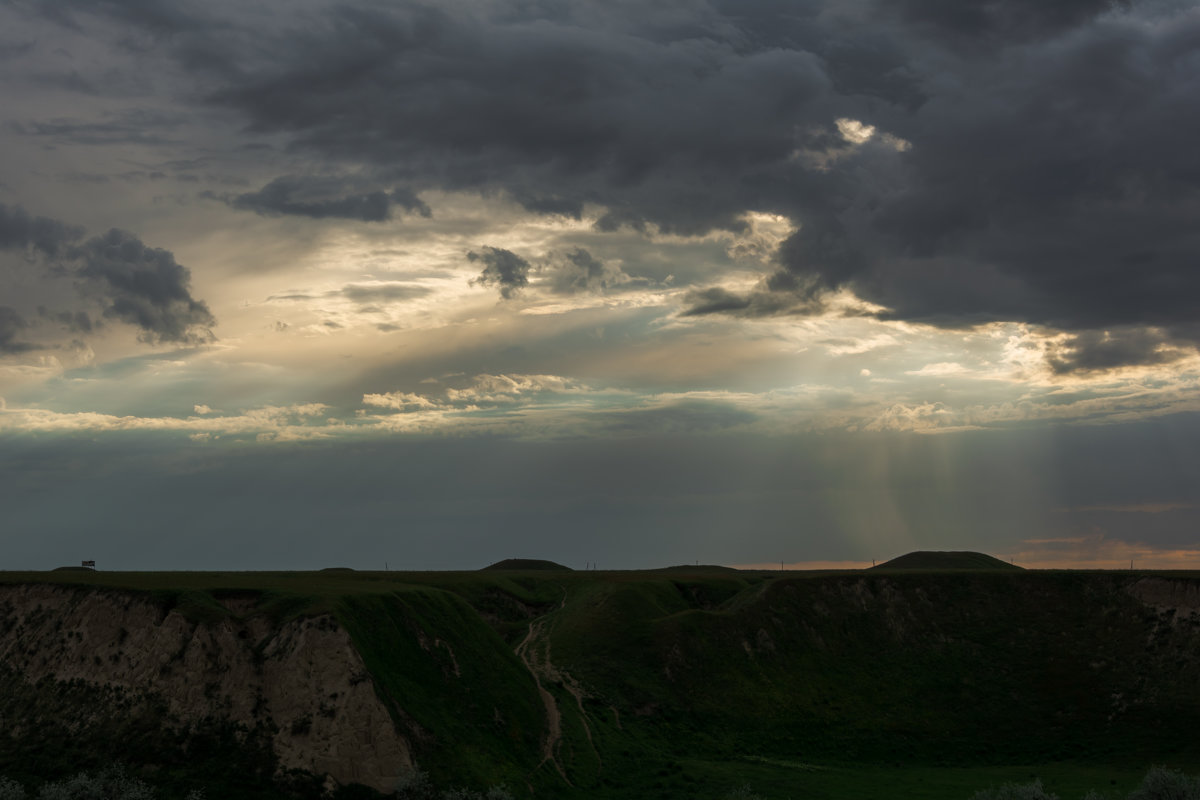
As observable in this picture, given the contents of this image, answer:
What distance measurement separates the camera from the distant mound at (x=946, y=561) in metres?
176

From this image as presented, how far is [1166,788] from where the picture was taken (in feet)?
198

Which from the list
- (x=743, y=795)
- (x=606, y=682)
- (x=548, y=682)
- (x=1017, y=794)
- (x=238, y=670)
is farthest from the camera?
(x=606, y=682)

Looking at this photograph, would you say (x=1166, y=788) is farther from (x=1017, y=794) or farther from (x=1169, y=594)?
(x=1169, y=594)

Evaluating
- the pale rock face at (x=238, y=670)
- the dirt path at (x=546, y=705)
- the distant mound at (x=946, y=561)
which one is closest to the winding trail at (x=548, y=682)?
the dirt path at (x=546, y=705)

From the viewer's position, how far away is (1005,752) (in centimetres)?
8625

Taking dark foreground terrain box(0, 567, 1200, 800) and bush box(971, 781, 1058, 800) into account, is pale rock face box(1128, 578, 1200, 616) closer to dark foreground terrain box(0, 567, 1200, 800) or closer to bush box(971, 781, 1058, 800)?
dark foreground terrain box(0, 567, 1200, 800)

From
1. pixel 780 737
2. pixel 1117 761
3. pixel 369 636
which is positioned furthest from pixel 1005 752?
pixel 369 636

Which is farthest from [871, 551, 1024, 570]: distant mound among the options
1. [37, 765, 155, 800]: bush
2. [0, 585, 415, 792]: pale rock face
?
[37, 765, 155, 800]: bush

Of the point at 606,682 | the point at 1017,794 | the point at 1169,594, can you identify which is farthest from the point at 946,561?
the point at 1017,794

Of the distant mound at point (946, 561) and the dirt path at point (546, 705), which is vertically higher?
the distant mound at point (946, 561)

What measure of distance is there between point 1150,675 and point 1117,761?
17.4 m

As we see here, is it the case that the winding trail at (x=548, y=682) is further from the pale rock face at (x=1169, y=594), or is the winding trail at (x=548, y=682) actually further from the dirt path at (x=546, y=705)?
the pale rock face at (x=1169, y=594)

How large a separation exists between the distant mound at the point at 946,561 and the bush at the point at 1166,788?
113m

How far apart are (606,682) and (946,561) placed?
377 ft
